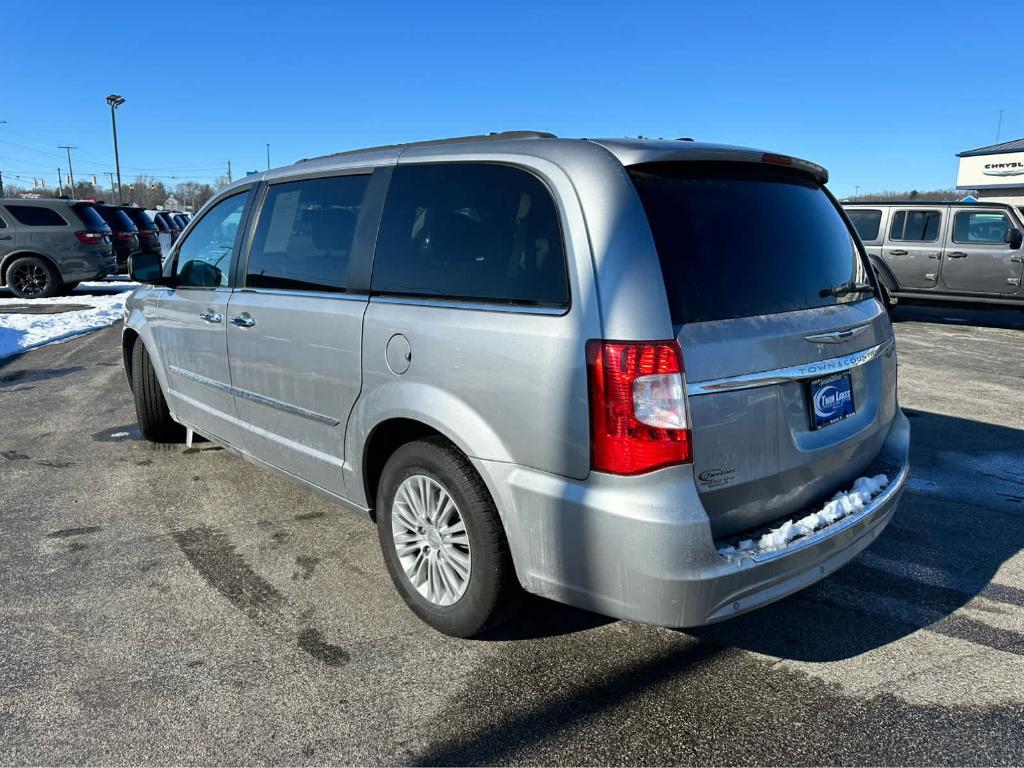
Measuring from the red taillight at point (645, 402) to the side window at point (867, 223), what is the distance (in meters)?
12.4

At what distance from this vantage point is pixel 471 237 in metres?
2.82

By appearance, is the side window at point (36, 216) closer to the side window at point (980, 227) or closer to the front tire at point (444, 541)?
the front tire at point (444, 541)

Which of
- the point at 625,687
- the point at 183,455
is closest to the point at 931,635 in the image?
the point at 625,687

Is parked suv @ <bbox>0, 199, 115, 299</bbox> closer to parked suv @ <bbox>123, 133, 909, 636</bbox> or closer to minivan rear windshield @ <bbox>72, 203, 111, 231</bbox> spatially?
minivan rear windshield @ <bbox>72, 203, 111, 231</bbox>

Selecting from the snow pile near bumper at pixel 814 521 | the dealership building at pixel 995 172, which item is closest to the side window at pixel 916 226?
the snow pile near bumper at pixel 814 521

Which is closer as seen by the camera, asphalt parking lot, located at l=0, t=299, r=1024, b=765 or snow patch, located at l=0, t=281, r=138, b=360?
asphalt parking lot, located at l=0, t=299, r=1024, b=765

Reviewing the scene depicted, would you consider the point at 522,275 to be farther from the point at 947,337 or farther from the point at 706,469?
the point at 947,337

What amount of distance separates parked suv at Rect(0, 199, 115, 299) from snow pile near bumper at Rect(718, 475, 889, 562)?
15.4 meters

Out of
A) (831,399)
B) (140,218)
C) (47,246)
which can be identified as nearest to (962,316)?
(831,399)

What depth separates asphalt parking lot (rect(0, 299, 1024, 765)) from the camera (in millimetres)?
2377

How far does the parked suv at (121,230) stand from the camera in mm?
17359

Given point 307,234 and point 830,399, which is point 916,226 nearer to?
point 830,399

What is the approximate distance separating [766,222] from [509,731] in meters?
1.97

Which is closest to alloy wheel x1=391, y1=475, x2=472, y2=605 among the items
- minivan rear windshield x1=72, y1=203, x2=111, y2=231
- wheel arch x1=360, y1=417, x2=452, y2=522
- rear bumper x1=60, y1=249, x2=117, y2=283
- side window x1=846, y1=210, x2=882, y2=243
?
wheel arch x1=360, y1=417, x2=452, y2=522
